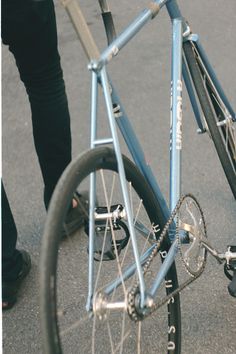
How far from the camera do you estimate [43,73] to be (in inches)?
73.4

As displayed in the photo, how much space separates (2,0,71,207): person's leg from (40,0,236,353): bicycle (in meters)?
0.28

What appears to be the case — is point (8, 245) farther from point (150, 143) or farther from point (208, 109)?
point (150, 143)

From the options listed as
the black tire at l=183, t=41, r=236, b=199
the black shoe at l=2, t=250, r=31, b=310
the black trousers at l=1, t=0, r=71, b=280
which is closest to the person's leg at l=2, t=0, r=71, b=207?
the black trousers at l=1, t=0, r=71, b=280

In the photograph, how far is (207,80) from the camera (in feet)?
5.49

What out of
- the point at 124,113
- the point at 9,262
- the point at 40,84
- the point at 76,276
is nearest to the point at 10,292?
the point at 9,262

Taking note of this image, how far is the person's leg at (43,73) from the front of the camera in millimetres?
1699

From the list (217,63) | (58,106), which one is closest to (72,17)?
(58,106)

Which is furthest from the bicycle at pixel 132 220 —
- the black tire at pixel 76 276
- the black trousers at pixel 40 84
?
the black trousers at pixel 40 84

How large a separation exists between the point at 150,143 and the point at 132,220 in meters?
1.49

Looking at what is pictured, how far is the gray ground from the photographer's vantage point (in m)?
1.82

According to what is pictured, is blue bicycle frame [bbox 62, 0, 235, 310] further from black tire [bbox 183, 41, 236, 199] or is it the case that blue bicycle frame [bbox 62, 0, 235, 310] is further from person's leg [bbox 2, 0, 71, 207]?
person's leg [bbox 2, 0, 71, 207]

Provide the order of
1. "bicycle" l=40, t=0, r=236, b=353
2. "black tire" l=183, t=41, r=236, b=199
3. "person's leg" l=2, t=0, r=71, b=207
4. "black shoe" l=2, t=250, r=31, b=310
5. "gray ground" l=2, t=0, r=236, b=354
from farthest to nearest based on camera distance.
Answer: "black shoe" l=2, t=250, r=31, b=310, "gray ground" l=2, t=0, r=236, b=354, "person's leg" l=2, t=0, r=71, b=207, "black tire" l=183, t=41, r=236, b=199, "bicycle" l=40, t=0, r=236, b=353

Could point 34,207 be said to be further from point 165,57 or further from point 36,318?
point 165,57

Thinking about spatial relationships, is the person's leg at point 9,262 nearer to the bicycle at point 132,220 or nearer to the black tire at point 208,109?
the bicycle at point 132,220
